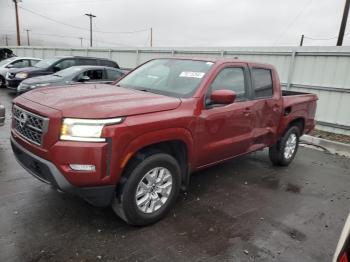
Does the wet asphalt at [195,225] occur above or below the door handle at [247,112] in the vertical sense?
below

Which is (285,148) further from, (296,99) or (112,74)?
(112,74)

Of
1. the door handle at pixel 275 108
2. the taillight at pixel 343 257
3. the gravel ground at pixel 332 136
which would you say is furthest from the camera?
the gravel ground at pixel 332 136

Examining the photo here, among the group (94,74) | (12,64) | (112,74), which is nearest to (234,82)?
(94,74)

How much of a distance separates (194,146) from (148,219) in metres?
0.99

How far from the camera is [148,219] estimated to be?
3.51 meters

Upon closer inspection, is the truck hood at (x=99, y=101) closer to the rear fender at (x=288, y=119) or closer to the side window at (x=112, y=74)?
the rear fender at (x=288, y=119)

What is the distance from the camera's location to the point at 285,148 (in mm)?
5934

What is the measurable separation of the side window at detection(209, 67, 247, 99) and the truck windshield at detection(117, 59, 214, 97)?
20 centimetres

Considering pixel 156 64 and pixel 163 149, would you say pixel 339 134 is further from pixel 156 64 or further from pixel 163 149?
pixel 163 149

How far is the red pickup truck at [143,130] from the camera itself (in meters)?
2.95

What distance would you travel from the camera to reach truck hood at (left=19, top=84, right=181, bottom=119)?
300cm

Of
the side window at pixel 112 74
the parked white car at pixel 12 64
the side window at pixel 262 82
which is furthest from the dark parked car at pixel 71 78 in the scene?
the side window at pixel 262 82

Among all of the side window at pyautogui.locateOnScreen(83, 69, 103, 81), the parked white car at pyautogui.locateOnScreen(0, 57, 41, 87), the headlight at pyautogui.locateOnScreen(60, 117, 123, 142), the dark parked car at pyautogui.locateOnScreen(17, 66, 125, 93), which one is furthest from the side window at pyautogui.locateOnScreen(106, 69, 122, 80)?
the headlight at pyautogui.locateOnScreen(60, 117, 123, 142)

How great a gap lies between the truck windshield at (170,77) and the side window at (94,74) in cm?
661
